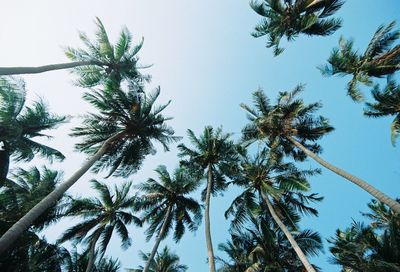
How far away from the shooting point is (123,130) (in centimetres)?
1873

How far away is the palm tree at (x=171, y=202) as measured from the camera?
23.1 m

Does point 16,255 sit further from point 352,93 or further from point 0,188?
point 352,93

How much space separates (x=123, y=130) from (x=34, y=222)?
7706 millimetres

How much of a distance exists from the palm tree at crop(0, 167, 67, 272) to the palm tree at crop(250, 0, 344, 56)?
54.5 feet

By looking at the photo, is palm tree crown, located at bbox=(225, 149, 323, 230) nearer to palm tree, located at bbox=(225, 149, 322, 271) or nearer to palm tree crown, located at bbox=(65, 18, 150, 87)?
palm tree, located at bbox=(225, 149, 322, 271)

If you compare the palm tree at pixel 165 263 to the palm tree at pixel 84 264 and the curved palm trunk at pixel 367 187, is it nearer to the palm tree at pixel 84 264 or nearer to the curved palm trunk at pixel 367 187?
the palm tree at pixel 84 264

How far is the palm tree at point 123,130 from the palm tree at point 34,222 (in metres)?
3.63

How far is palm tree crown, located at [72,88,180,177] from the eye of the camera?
18.4 m

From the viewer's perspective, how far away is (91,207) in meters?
21.8

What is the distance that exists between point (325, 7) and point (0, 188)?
71.5 ft

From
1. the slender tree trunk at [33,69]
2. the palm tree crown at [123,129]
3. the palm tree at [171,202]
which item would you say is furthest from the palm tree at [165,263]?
the slender tree trunk at [33,69]

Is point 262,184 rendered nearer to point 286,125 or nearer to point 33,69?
point 286,125

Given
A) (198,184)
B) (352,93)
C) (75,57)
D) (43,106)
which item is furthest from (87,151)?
(352,93)

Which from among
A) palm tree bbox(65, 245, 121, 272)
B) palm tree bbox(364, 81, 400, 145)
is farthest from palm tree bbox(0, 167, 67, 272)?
palm tree bbox(364, 81, 400, 145)
